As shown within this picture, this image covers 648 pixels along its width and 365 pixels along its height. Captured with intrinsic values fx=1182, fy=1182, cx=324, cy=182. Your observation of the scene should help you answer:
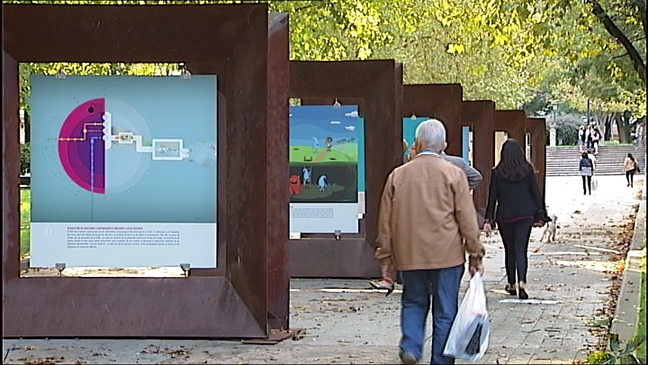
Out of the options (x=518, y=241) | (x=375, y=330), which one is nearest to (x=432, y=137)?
(x=375, y=330)

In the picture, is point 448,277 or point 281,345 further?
point 281,345

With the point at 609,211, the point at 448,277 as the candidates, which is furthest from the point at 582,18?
the point at 609,211

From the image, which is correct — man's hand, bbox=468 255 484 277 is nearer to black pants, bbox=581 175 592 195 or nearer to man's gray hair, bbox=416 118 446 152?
man's gray hair, bbox=416 118 446 152

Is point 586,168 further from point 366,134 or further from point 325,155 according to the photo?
point 325,155

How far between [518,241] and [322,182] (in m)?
3.36

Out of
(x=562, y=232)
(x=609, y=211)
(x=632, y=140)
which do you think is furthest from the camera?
(x=632, y=140)

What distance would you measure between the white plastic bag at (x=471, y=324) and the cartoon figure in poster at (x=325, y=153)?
23.0 feet

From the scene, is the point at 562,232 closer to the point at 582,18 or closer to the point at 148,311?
the point at 582,18

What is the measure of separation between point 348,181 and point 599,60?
31.3ft

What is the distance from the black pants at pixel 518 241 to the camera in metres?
12.5

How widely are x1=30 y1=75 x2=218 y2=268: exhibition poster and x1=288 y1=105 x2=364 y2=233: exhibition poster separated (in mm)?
4820

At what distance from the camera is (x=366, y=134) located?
1502 cm

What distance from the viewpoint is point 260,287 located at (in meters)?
9.82

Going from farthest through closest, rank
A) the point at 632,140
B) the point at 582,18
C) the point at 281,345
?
the point at 632,140 < the point at 582,18 < the point at 281,345
